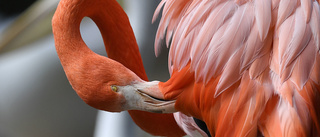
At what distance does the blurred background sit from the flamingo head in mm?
826

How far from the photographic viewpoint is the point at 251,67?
0.72 m

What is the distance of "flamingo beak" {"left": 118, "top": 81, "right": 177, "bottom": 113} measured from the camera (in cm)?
82

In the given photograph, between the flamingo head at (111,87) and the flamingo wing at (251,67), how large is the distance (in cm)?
4

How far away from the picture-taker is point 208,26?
77 centimetres

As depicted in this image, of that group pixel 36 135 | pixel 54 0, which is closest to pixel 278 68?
pixel 36 135

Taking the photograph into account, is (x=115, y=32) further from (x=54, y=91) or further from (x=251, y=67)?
(x=54, y=91)

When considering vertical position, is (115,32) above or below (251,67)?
above

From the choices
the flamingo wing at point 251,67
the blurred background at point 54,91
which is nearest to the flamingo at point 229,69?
the flamingo wing at point 251,67

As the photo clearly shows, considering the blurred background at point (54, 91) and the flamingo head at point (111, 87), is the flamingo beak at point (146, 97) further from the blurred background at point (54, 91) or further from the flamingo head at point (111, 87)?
the blurred background at point (54, 91)

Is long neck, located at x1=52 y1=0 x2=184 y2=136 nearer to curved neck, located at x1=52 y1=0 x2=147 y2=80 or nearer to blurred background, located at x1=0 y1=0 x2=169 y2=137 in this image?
curved neck, located at x1=52 y1=0 x2=147 y2=80

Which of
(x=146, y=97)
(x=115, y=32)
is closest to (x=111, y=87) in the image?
(x=146, y=97)

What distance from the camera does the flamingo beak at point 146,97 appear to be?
2.70ft

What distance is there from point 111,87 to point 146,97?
3.3 inches

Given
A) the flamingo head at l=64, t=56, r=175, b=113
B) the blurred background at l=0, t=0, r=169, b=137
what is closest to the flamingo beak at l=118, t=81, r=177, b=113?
the flamingo head at l=64, t=56, r=175, b=113
